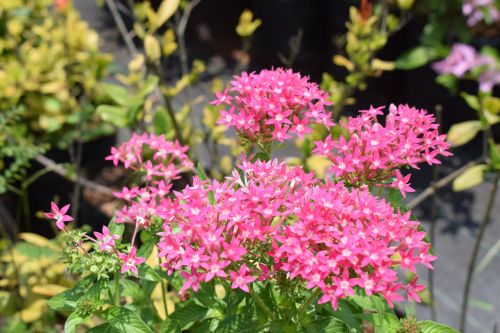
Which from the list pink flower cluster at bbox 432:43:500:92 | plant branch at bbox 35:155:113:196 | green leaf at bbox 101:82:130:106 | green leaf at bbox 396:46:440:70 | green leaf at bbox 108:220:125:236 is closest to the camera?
green leaf at bbox 108:220:125:236

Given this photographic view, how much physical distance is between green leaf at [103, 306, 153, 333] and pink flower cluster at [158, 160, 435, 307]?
17cm

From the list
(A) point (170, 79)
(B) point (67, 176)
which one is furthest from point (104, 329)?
(A) point (170, 79)

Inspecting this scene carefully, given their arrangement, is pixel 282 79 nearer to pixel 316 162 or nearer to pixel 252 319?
pixel 252 319

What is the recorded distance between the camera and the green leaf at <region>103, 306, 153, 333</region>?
98 centimetres

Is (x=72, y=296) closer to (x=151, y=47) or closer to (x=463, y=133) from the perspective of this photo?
(x=151, y=47)

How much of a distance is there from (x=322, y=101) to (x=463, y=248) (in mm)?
1794

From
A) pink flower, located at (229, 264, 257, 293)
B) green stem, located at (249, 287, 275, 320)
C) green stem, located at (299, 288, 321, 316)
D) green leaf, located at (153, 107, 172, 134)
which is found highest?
green leaf, located at (153, 107, 172, 134)

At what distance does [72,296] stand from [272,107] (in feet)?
1.60

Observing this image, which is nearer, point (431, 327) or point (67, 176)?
point (431, 327)

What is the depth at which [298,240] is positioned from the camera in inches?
32.9

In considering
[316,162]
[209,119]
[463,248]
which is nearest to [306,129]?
[316,162]

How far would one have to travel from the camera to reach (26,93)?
2.65m

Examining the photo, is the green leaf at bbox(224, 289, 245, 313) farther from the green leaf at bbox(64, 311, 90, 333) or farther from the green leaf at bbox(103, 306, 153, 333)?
the green leaf at bbox(64, 311, 90, 333)

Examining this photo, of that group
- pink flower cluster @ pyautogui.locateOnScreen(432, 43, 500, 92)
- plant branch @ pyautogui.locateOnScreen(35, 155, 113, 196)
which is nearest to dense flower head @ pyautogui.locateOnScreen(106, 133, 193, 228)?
plant branch @ pyautogui.locateOnScreen(35, 155, 113, 196)
